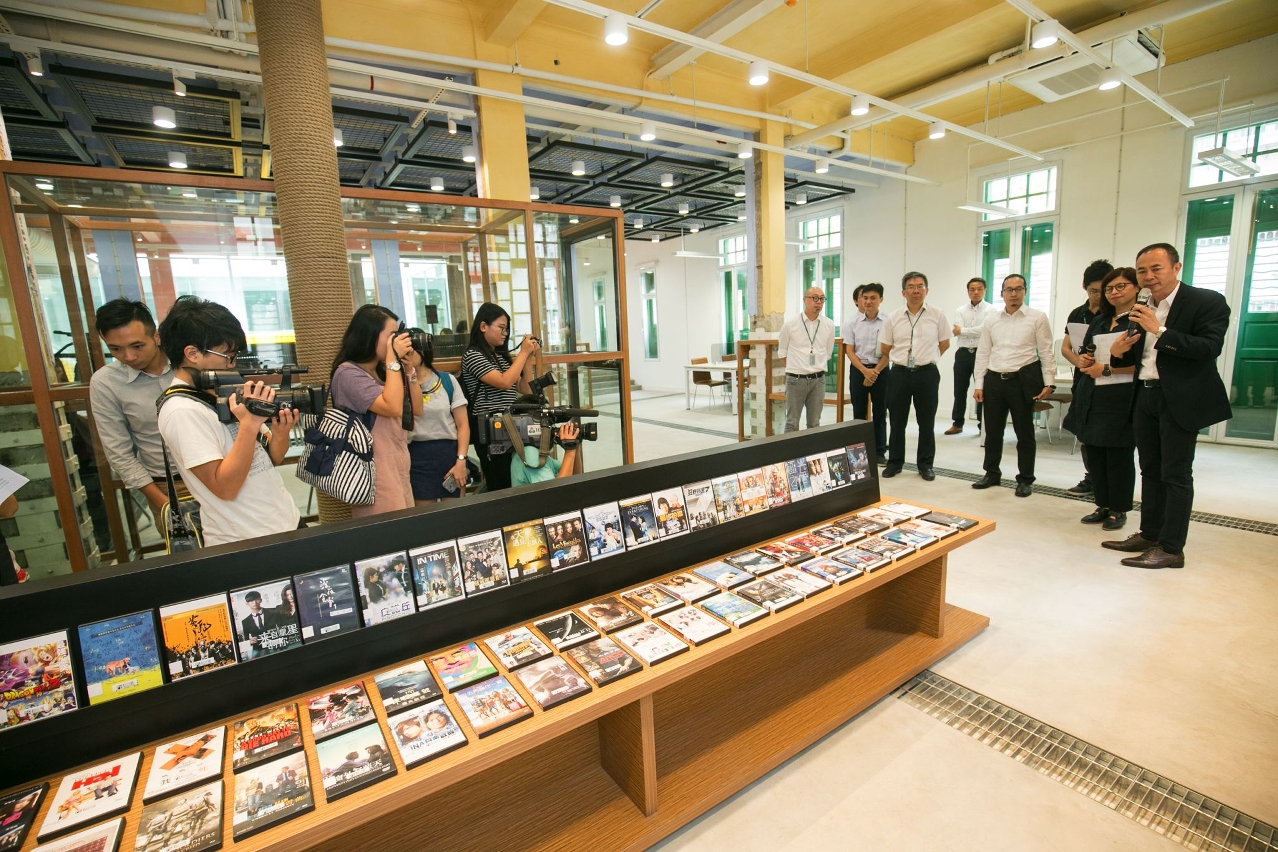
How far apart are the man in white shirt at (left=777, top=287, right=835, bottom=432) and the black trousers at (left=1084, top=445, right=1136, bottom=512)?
209 cm

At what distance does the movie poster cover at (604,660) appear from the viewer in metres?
1.31

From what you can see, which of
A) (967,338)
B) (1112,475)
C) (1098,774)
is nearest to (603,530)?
(1098,774)

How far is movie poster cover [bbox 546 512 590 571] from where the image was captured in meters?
1.59

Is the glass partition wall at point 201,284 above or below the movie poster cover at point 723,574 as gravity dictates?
above

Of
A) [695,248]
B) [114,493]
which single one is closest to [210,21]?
[114,493]

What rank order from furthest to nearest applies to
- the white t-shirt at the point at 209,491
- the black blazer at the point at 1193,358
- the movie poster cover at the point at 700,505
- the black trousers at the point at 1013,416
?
the black trousers at the point at 1013,416 < the black blazer at the point at 1193,358 < the movie poster cover at the point at 700,505 < the white t-shirt at the point at 209,491

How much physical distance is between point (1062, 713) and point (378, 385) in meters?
2.63

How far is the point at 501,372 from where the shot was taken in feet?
9.19

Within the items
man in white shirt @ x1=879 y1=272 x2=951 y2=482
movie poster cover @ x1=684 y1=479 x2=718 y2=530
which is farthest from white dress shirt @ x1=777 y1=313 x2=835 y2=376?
movie poster cover @ x1=684 y1=479 x2=718 y2=530

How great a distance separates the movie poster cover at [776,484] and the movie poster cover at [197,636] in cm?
162

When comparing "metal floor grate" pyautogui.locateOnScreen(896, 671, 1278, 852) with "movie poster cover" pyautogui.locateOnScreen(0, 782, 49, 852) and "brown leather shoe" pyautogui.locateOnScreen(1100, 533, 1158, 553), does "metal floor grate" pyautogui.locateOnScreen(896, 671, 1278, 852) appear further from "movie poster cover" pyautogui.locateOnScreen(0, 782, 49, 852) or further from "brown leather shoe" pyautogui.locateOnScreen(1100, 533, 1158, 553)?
"movie poster cover" pyautogui.locateOnScreen(0, 782, 49, 852)

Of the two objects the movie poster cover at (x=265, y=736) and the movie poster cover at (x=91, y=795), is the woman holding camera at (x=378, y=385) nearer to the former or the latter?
the movie poster cover at (x=265, y=736)

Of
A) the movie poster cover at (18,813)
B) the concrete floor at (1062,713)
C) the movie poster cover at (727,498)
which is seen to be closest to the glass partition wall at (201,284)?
the movie poster cover at (18,813)

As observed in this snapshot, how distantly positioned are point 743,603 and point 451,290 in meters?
2.75
